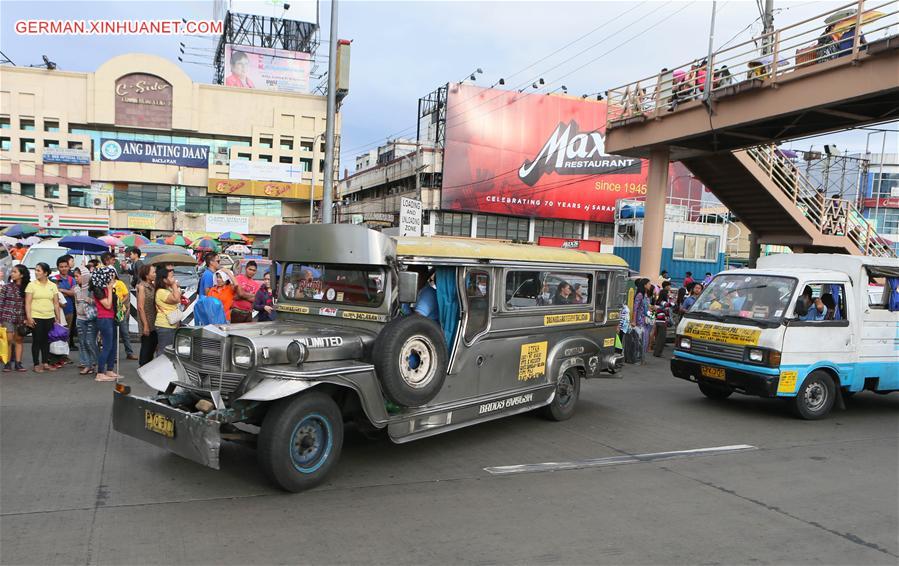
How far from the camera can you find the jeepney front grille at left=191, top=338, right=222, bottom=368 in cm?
514

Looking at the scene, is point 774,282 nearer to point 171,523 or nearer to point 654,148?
point 171,523

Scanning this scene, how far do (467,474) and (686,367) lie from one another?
489 cm

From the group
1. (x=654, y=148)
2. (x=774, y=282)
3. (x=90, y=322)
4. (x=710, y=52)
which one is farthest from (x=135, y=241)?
(x=774, y=282)

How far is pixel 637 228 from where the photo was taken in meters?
29.9

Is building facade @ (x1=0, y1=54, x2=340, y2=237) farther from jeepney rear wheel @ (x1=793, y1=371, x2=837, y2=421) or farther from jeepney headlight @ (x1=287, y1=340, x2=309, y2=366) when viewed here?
jeepney rear wheel @ (x1=793, y1=371, x2=837, y2=421)

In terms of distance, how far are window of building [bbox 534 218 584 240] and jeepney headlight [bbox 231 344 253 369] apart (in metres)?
42.8

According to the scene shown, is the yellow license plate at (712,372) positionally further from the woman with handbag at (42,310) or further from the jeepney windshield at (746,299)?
the woman with handbag at (42,310)

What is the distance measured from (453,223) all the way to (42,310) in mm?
35814

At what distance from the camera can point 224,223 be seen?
148ft

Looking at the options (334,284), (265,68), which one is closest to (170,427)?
(334,284)

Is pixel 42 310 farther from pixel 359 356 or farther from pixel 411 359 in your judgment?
pixel 411 359

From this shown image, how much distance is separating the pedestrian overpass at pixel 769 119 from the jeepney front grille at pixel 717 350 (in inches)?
264

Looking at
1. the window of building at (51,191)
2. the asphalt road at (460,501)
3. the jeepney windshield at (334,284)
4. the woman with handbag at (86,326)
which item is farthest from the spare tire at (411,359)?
the window of building at (51,191)

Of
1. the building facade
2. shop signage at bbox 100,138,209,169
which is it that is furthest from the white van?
shop signage at bbox 100,138,209,169
